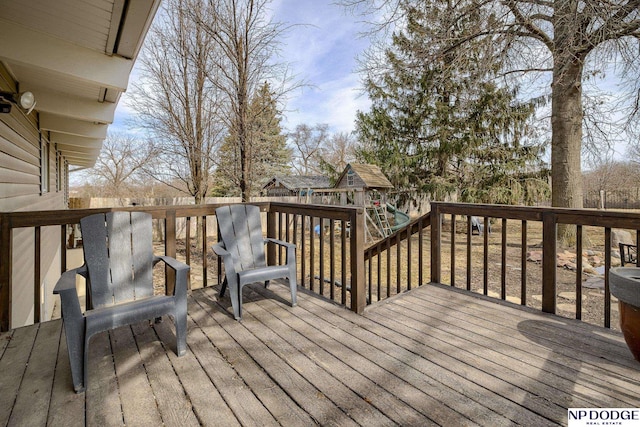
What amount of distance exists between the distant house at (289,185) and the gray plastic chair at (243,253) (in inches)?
661

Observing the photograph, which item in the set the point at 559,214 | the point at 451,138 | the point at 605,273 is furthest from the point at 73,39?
the point at 451,138

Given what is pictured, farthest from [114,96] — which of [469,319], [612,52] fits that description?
[612,52]

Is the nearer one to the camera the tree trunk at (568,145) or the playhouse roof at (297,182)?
the tree trunk at (568,145)

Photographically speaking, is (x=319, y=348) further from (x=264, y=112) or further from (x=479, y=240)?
(x=479, y=240)

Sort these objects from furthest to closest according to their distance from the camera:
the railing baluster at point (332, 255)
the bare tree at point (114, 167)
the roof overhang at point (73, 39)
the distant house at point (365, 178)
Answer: the bare tree at point (114, 167), the distant house at point (365, 178), the railing baluster at point (332, 255), the roof overhang at point (73, 39)

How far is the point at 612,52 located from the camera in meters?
5.54

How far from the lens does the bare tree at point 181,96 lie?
6625 mm

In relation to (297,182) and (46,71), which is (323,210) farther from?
(297,182)

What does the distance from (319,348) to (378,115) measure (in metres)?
12.0

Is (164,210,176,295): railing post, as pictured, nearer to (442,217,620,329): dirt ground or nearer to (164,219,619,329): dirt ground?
(164,219,619,329): dirt ground

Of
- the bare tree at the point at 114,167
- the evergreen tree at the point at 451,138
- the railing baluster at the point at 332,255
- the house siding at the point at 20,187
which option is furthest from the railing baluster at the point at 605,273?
the bare tree at the point at 114,167

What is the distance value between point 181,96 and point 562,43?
7.90 metres

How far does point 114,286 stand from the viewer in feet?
7.29

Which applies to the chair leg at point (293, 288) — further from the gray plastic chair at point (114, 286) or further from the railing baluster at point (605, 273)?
the railing baluster at point (605, 273)
